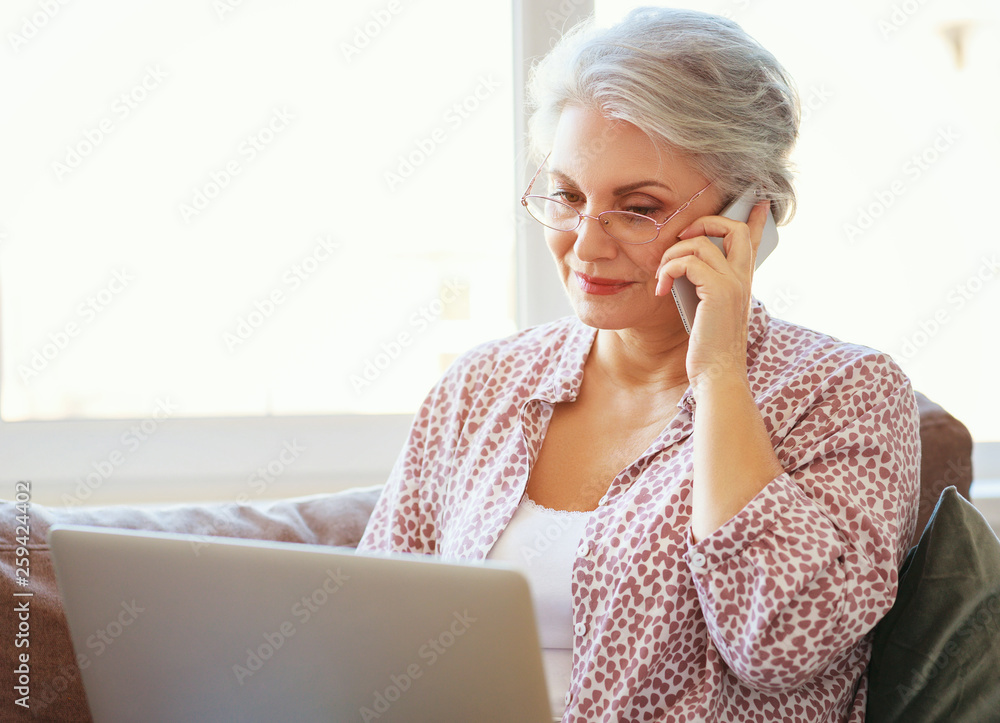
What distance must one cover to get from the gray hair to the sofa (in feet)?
1.86

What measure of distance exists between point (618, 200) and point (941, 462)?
0.76 meters

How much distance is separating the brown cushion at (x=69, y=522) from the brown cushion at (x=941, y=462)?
3.23ft

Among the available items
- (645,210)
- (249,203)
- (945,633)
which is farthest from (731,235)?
(249,203)

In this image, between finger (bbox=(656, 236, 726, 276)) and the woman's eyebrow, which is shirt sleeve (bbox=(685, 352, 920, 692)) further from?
the woman's eyebrow

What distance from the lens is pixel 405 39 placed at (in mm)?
2012

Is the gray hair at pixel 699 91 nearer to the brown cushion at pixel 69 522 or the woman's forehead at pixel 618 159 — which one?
the woman's forehead at pixel 618 159

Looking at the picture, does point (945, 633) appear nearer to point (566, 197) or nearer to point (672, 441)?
point (672, 441)

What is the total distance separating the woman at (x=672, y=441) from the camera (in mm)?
1007

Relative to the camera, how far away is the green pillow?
1.06 metres

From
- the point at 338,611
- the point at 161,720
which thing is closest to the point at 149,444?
the point at 161,720

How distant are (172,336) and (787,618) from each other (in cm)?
152

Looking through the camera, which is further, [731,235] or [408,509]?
[408,509]

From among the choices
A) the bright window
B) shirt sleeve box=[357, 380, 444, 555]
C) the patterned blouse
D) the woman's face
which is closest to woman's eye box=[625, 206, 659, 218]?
the woman's face

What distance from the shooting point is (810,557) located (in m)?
0.97
